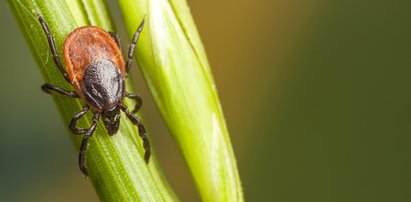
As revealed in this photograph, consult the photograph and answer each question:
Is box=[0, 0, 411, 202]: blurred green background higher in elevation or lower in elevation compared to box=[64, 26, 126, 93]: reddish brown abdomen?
lower

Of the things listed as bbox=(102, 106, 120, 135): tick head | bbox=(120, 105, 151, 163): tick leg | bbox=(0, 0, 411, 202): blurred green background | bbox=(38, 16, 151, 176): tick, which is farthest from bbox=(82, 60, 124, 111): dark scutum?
bbox=(0, 0, 411, 202): blurred green background

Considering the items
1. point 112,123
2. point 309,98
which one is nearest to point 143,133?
point 112,123

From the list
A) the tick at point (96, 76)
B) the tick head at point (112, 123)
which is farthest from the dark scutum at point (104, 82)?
the tick head at point (112, 123)

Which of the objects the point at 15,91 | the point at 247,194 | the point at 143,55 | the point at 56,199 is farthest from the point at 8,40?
the point at 143,55

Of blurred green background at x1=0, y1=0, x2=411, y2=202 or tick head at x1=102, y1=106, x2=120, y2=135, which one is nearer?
tick head at x1=102, y1=106, x2=120, y2=135

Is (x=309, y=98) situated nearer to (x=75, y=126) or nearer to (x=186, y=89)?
(x=186, y=89)

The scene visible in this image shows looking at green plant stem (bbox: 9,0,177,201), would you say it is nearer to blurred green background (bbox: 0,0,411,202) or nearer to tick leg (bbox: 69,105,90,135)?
tick leg (bbox: 69,105,90,135)
